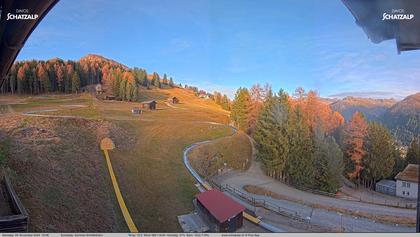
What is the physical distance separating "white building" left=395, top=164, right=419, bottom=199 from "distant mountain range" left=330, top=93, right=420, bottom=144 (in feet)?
0.58

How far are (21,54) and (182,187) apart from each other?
1.38m

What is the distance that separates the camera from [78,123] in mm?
2156

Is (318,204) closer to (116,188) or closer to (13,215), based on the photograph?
(116,188)

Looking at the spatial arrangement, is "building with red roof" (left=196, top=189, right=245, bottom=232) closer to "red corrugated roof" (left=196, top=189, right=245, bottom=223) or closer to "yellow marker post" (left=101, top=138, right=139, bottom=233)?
"red corrugated roof" (left=196, top=189, right=245, bottom=223)

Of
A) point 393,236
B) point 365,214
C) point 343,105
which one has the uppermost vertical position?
point 343,105

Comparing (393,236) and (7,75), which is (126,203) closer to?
(7,75)

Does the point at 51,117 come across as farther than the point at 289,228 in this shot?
Yes

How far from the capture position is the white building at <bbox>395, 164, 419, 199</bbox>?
194 centimetres

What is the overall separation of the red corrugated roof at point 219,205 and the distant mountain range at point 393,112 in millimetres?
892

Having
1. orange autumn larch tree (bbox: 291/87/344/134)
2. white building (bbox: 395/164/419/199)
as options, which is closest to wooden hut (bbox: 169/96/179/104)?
orange autumn larch tree (bbox: 291/87/344/134)

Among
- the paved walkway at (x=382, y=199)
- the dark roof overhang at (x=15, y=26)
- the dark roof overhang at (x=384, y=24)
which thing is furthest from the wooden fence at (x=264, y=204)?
the dark roof overhang at (x=15, y=26)

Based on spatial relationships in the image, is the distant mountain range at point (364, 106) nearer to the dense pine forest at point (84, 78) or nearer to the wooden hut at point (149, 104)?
the dense pine forest at point (84, 78)

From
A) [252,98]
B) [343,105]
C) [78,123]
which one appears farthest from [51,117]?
[343,105]

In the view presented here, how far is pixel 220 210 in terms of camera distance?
2021mm
